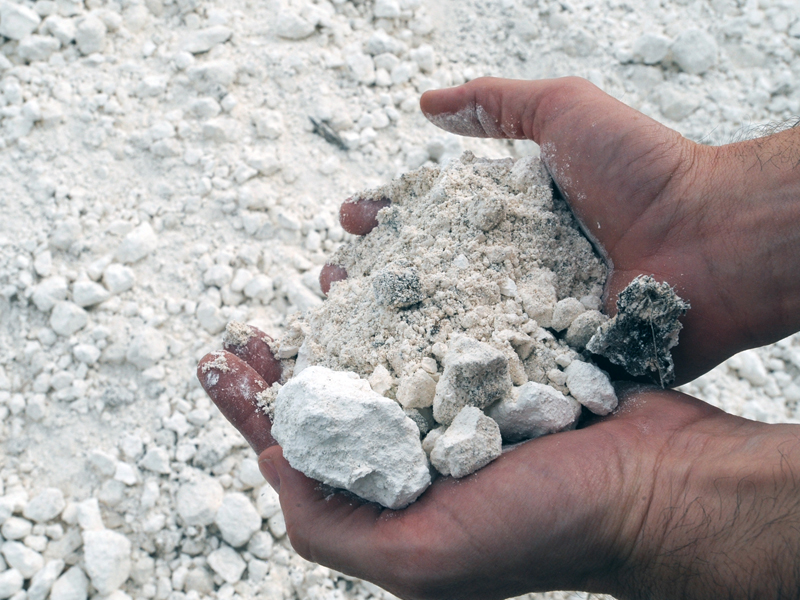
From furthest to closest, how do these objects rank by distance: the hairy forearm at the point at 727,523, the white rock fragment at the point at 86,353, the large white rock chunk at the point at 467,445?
the white rock fragment at the point at 86,353
the large white rock chunk at the point at 467,445
the hairy forearm at the point at 727,523

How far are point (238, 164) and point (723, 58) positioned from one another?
243cm

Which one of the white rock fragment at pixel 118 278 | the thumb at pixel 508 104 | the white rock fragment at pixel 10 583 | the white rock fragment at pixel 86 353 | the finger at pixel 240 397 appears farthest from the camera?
the white rock fragment at pixel 118 278

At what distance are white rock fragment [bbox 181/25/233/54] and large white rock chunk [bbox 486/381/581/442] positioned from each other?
2.32 meters

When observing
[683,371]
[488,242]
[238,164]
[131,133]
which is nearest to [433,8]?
[238,164]

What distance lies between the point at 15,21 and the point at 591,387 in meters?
2.98

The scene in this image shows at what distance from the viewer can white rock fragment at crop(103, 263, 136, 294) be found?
2520 millimetres

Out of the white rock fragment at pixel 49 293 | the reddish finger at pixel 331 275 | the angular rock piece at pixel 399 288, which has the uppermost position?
the angular rock piece at pixel 399 288

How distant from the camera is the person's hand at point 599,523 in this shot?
53.6 inches

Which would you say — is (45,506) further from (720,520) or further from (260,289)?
(720,520)

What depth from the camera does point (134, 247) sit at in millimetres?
2574

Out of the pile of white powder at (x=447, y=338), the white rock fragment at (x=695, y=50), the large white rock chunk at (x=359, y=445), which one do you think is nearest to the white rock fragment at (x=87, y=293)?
the pile of white powder at (x=447, y=338)

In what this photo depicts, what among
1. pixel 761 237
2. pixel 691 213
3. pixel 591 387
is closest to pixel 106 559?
pixel 591 387

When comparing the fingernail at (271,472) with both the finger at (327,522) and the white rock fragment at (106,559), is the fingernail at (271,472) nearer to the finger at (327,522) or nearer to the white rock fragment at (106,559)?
the finger at (327,522)

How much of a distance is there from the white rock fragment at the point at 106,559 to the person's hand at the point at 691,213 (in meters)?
1.83
